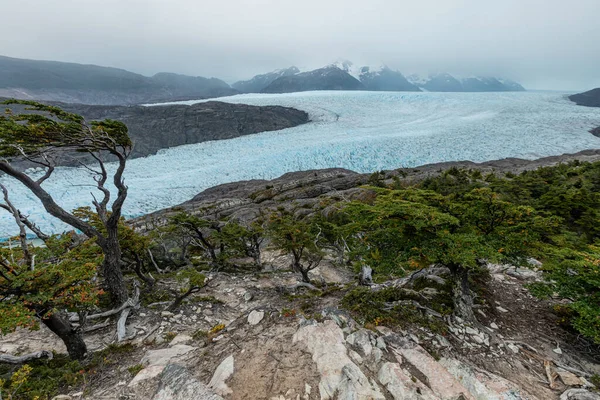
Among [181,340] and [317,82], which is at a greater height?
[317,82]

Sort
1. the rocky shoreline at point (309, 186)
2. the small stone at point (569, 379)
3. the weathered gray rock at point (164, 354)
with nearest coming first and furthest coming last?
the small stone at point (569, 379)
the weathered gray rock at point (164, 354)
the rocky shoreline at point (309, 186)

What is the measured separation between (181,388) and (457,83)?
203565 mm

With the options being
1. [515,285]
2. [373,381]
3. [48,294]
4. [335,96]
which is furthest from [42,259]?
[335,96]

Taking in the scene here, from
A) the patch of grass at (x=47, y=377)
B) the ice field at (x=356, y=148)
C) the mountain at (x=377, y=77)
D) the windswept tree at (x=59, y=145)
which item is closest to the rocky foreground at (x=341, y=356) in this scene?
the patch of grass at (x=47, y=377)

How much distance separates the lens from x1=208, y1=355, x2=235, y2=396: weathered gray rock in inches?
153

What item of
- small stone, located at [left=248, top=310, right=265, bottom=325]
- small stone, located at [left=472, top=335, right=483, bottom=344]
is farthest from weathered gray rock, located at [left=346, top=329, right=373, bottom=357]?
small stone, located at [left=472, top=335, right=483, bottom=344]

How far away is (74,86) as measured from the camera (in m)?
128

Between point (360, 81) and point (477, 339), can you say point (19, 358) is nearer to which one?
point (477, 339)

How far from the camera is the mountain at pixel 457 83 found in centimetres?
16350

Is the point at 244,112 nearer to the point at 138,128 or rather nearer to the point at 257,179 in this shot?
the point at 138,128

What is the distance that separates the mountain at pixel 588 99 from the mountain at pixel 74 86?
113 metres

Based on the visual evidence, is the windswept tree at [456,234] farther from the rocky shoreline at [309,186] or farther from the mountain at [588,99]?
the mountain at [588,99]

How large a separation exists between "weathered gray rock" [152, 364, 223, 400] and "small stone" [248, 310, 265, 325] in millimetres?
1590

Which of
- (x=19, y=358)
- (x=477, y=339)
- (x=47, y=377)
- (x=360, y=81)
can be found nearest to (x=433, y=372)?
(x=477, y=339)
